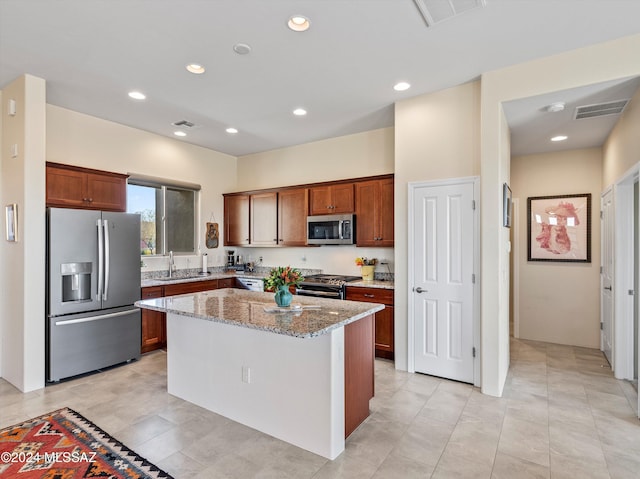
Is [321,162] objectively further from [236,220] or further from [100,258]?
[100,258]

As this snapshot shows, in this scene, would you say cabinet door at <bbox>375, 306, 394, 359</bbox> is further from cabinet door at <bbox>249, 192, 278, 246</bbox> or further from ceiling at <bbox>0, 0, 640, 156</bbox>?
ceiling at <bbox>0, 0, 640, 156</bbox>

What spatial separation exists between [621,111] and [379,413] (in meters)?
3.67

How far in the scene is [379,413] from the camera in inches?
114

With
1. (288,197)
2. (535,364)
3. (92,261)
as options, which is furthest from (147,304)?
(535,364)

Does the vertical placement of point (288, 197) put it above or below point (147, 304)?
above

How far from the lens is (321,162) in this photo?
5.50m

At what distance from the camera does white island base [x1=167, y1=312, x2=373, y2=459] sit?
2322 millimetres

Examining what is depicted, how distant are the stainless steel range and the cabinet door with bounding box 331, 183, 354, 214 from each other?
961 millimetres

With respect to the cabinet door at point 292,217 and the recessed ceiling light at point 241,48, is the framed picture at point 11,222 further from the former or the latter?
the cabinet door at point 292,217

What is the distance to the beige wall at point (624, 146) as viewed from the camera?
3045 millimetres

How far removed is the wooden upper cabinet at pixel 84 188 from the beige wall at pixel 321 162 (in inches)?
92.1

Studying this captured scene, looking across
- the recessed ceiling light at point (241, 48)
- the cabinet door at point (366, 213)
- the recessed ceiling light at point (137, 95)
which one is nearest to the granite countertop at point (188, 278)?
the cabinet door at point (366, 213)

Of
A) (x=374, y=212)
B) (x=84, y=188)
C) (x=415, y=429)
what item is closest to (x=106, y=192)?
(x=84, y=188)

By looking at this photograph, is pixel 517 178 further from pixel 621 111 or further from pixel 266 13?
pixel 266 13
